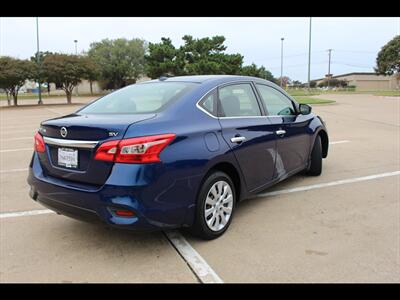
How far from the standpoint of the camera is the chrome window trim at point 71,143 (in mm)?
3134

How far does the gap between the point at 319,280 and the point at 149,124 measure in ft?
6.07

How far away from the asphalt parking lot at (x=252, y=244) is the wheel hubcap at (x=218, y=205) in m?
0.17

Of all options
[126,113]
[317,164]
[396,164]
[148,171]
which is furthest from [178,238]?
[396,164]

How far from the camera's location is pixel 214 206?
3.68 metres

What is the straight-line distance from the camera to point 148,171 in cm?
302

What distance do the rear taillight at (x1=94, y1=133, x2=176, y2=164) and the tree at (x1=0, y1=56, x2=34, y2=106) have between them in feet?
94.9

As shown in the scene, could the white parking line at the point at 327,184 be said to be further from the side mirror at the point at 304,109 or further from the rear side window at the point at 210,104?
the rear side window at the point at 210,104

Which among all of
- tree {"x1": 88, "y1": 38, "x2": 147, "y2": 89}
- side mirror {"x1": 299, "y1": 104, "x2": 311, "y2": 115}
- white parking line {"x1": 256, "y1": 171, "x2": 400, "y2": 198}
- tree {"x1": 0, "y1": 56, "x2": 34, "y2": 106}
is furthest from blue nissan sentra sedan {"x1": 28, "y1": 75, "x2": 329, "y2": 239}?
tree {"x1": 88, "y1": 38, "x2": 147, "y2": 89}

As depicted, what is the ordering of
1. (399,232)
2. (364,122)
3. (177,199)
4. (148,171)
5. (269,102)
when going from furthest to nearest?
(364,122) < (269,102) < (399,232) < (177,199) < (148,171)

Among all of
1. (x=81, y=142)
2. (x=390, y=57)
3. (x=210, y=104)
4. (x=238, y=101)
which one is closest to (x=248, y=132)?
(x=238, y=101)

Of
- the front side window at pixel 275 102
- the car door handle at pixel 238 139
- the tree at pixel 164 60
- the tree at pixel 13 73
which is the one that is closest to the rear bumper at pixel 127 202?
the car door handle at pixel 238 139

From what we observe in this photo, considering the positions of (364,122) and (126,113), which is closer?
(126,113)
